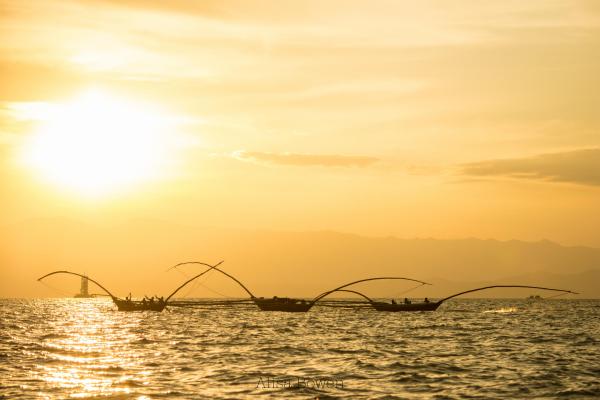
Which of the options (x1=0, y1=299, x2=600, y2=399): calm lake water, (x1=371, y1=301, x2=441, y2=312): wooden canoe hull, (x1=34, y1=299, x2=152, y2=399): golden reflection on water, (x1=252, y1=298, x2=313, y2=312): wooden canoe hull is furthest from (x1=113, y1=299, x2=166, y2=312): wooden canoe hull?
(x1=34, y1=299, x2=152, y2=399): golden reflection on water

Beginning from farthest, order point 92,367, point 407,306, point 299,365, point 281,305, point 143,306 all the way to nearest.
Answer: point 143,306 → point 281,305 → point 407,306 → point 299,365 → point 92,367

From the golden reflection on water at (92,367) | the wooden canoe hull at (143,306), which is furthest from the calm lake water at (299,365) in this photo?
the wooden canoe hull at (143,306)

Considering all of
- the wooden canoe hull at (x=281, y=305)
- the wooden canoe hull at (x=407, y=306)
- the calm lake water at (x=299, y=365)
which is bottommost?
the calm lake water at (x=299, y=365)

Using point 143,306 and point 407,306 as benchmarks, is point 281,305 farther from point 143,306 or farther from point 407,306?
point 143,306

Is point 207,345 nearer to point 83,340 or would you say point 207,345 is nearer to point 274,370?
point 83,340

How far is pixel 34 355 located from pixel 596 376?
3231 cm

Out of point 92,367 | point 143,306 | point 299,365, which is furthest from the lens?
point 143,306

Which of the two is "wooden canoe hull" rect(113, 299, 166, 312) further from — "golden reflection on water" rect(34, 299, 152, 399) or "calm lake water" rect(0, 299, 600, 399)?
"golden reflection on water" rect(34, 299, 152, 399)

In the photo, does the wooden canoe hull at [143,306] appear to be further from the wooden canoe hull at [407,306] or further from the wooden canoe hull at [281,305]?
the wooden canoe hull at [407,306]

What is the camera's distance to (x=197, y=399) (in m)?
30.7

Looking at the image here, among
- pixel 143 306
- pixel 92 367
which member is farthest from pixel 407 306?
pixel 92 367

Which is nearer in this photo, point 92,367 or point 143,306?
point 92,367

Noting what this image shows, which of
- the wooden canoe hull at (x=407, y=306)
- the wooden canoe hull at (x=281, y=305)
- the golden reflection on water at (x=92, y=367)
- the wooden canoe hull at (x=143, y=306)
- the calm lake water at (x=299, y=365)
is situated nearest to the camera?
the calm lake water at (x=299, y=365)

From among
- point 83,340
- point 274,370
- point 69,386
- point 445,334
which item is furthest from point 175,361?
point 445,334
